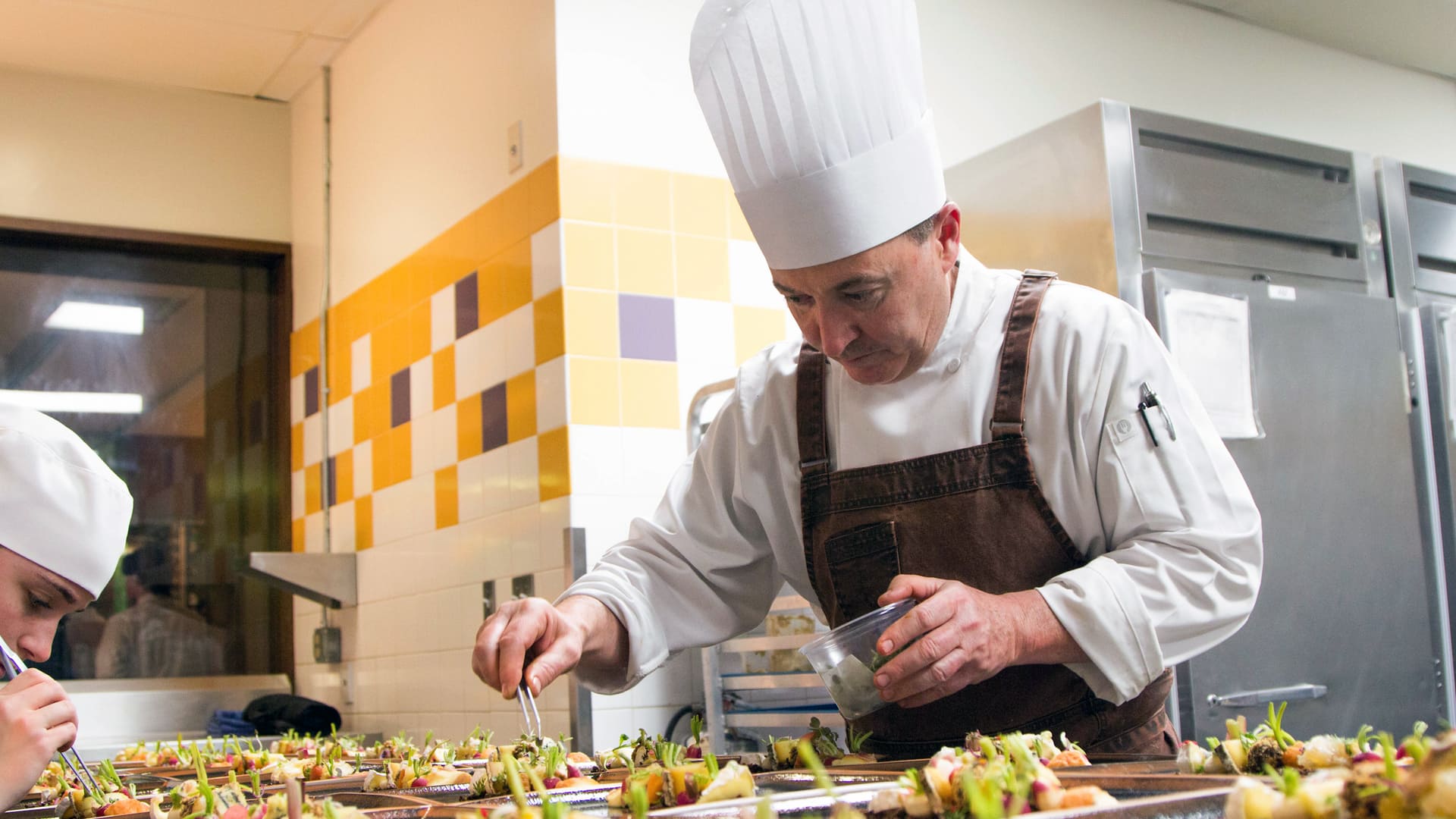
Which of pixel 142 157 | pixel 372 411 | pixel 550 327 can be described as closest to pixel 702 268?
pixel 550 327

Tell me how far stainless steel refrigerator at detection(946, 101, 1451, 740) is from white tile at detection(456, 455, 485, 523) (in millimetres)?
1396

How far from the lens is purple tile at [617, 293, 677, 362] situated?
10.3 ft

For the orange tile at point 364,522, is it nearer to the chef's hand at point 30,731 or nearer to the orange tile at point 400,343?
the orange tile at point 400,343

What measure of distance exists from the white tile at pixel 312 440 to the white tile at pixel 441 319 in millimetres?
952

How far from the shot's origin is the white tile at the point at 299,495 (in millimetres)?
4672

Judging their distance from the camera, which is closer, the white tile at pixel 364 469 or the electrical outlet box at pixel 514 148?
the electrical outlet box at pixel 514 148

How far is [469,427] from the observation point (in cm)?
354

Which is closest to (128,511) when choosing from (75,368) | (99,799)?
(99,799)

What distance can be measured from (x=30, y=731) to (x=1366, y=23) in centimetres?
455

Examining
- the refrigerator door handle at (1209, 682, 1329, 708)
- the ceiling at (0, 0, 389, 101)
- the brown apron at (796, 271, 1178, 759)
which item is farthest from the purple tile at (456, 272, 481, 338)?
the refrigerator door handle at (1209, 682, 1329, 708)

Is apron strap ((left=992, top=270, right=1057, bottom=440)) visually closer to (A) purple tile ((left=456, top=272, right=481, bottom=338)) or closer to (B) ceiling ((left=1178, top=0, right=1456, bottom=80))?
(A) purple tile ((left=456, top=272, right=481, bottom=338))

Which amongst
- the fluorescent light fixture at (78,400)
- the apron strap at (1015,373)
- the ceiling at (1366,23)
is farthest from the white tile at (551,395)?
the ceiling at (1366,23)

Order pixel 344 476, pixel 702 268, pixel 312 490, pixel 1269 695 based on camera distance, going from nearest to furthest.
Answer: pixel 1269 695 < pixel 702 268 < pixel 344 476 < pixel 312 490

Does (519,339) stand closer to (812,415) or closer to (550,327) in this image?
(550,327)
